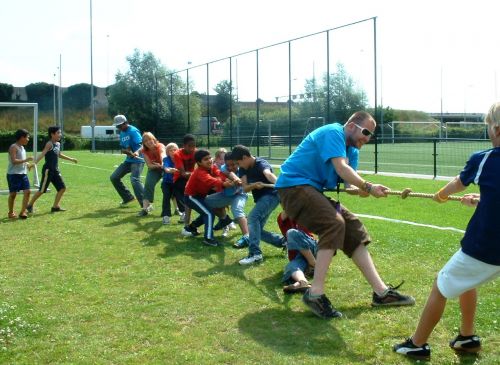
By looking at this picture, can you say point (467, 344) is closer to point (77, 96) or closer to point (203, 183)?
point (203, 183)

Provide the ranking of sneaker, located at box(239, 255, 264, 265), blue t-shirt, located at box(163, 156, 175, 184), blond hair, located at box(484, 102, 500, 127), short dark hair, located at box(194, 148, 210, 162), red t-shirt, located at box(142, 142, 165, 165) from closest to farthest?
1. blond hair, located at box(484, 102, 500, 127)
2. sneaker, located at box(239, 255, 264, 265)
3. short dark hair, located at box(194, 148, 210, 162)
4. blue t-shirt, located at box(163, 156, 175, 184)
5. red t-shirt, located at box(142, 142, 165, 165)

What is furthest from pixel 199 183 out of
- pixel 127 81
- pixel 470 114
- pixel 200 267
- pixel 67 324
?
pixel 470 114

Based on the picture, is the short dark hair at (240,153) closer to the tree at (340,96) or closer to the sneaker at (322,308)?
the sneaker at (322,308)

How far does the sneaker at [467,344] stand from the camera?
4.42m

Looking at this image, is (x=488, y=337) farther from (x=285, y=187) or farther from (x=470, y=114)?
(x=470, y=114)

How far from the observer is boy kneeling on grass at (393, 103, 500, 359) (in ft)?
12.9

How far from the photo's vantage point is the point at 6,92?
7369 cm

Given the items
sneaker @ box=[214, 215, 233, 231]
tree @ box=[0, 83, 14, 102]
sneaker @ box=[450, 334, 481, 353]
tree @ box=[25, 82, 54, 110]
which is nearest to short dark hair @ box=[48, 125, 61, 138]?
sneaker @ box=[214, 215, 233, 231]

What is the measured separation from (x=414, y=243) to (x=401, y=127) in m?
39.7

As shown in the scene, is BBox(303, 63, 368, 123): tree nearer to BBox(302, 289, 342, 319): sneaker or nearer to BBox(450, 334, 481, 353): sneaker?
BBox(302, 289, 342, 319): sneaker

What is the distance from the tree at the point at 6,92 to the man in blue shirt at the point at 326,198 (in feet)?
243

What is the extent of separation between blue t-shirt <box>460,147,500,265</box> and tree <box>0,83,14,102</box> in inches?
2987

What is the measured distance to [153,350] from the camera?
4652mm

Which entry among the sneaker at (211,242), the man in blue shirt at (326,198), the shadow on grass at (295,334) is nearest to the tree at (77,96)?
the sneaker at (211,242)
